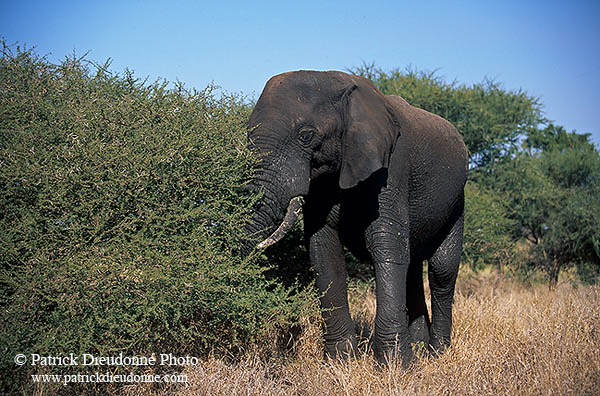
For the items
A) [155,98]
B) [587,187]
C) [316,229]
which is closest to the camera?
[155,98]

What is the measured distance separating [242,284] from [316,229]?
1074 mm

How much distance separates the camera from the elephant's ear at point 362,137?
16.9 ft

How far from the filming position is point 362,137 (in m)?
5.20

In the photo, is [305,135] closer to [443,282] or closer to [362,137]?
[362,137]

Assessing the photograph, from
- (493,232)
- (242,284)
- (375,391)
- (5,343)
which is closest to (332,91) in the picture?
(242,284)

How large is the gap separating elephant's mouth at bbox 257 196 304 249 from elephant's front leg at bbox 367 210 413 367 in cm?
78

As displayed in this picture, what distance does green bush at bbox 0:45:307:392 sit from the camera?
14.1 feet

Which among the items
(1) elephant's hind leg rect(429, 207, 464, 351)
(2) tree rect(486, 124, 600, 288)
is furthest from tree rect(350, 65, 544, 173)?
(1) elephant's hind leg rect(429, 207, 464, 351)

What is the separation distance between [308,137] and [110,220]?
168 centimetres

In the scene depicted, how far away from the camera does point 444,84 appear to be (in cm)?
1580

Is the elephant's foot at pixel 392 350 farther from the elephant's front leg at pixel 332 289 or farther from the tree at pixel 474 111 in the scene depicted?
the tree at pixel 474 111

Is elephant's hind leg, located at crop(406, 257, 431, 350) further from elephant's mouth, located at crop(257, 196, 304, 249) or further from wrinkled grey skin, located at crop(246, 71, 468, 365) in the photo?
elephant's mouth, located at crop(257, 196, 304, 249)

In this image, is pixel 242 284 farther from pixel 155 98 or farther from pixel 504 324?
pixel 504 324

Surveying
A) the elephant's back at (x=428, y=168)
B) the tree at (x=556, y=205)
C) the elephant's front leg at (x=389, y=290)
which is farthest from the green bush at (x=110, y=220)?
the tree at (x=556, y=205)
